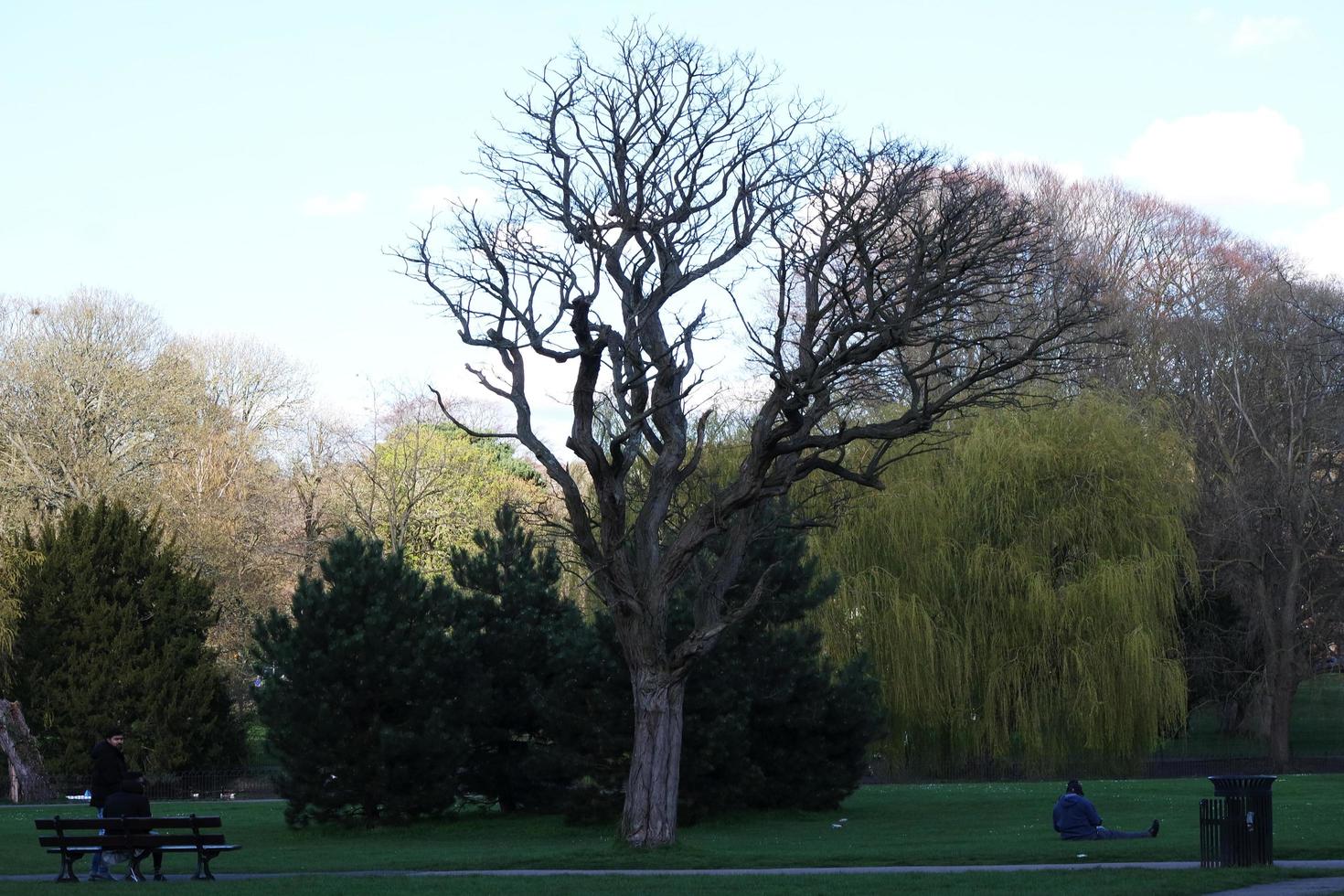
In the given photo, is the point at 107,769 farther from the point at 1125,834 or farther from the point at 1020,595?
A: the point at 1020,595

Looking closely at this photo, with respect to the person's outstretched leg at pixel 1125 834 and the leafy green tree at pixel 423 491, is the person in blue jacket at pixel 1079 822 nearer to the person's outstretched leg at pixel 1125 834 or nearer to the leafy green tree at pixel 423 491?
the person's outstretched leg at pixel 1125 834

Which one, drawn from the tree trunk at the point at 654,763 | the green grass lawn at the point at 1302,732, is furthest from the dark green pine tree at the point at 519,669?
the green grass lawn at the point at 1302,732

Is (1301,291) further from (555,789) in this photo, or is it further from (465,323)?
(465,323)

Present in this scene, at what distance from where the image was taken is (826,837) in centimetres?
2503

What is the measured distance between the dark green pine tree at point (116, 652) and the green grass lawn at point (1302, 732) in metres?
27.5

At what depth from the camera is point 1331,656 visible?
5228cm

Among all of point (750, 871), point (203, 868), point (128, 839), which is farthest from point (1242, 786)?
point (128, 839)

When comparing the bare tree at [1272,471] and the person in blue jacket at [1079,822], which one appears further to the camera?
the bare tree at [1272,471]

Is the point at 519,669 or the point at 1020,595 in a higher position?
the point at 1020,595

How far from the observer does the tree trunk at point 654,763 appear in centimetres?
2156

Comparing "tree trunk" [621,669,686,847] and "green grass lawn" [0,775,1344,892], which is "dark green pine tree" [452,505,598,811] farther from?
"tree trunk" [621,669,686,847]

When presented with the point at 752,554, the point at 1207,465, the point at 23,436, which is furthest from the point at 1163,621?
the point at 23,436

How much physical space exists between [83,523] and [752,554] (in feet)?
74.6

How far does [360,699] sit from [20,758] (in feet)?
52.2
